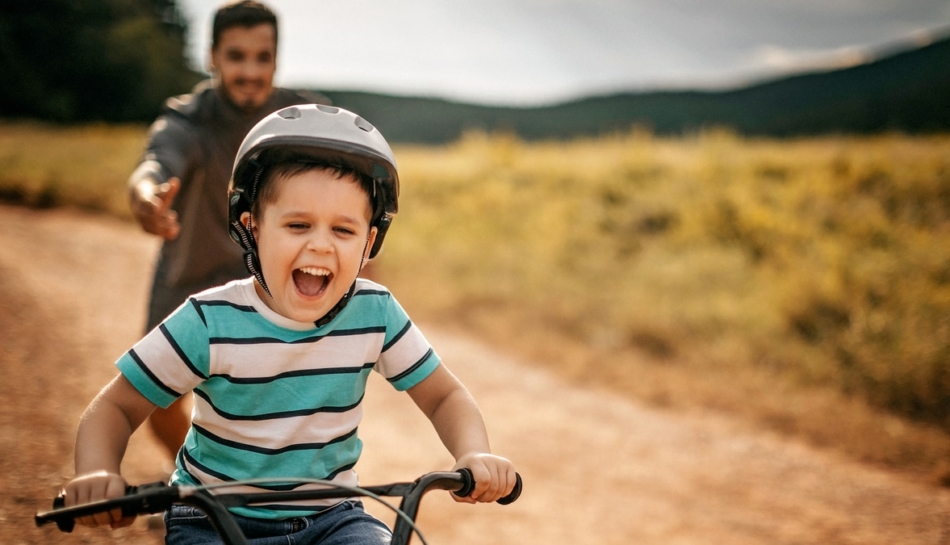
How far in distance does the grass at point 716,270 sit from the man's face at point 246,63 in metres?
4.57

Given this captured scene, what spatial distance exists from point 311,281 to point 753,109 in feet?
97.8

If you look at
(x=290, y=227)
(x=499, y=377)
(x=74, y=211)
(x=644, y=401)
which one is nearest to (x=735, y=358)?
(x=644, y=401)

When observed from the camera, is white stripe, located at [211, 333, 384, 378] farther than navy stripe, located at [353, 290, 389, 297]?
No

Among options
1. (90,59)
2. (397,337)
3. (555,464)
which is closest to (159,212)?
(397,337)

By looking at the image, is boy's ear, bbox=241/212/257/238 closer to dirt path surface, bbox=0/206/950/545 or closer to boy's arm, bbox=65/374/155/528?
boy's arm, bbox=65/374/155/528

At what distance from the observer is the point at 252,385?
68.4 inches

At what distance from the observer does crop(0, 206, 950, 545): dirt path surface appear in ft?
12.7

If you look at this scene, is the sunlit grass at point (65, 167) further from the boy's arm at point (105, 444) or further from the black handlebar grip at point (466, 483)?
the black handlebar grip at point (466, 483)

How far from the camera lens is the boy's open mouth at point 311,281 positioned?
1.75 metres

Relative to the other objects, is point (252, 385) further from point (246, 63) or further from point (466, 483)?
point (246, 63)

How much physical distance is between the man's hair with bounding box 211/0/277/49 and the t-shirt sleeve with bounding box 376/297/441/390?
5.77 ft

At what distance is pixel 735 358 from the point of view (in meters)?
6.77

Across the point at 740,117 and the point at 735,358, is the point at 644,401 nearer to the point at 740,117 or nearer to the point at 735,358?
the point at 735,358

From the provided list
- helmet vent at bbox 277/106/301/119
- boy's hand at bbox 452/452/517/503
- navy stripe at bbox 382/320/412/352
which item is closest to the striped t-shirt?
navy stripe at bbox 382/320/412/352
